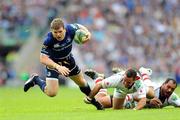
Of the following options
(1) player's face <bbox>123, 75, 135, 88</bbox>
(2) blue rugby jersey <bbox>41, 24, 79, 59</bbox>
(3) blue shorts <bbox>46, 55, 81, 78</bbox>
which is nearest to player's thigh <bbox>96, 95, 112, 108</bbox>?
(3) blue shorts <bbox>46, 55, 81, 78</bbox>

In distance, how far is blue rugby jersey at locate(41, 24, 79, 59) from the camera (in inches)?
728

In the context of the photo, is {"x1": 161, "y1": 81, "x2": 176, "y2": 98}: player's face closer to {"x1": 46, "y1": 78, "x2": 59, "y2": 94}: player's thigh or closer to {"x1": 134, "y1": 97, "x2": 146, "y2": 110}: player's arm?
{"x1": 134, "y1": 97, "x2": 146, "y2": 110}: player's arm

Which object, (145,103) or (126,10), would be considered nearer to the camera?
(145,103)

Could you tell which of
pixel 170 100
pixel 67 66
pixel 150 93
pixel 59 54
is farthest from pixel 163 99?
pixel 59 54

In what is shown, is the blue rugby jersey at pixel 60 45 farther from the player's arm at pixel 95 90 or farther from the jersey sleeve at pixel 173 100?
the jersey sleeve at pixel 173 100

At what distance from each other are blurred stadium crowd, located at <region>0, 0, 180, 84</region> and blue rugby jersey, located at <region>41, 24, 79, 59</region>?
63.5 feet

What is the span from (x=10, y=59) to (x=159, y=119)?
84.5 feet

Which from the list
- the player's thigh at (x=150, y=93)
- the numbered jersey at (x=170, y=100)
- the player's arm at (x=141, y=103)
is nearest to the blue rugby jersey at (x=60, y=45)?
the player's arm at (x=141, y=103)

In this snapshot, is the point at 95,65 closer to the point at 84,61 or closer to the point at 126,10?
the point at 84,61

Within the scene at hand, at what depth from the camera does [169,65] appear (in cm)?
3894

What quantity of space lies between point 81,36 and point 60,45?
0.55m

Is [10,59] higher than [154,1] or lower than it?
lower

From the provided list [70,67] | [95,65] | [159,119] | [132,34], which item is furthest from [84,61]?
[159,119]

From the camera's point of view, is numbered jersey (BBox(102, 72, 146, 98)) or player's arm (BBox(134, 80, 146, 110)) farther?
player's arm (BBox(134, 80, 146, 110))
